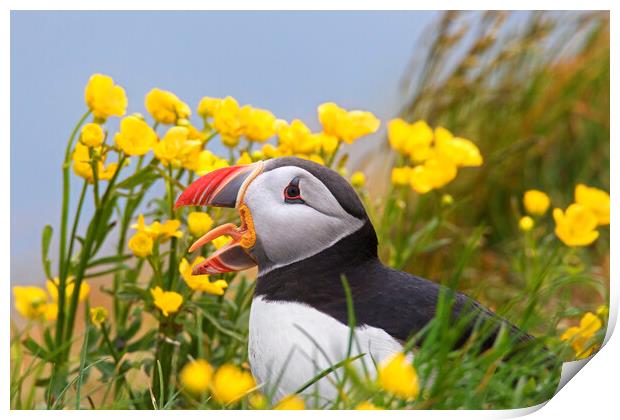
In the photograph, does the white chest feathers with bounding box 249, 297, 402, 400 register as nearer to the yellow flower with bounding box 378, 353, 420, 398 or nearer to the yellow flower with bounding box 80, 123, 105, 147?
the yellow flower with bounding box 378, 353, 420, 398

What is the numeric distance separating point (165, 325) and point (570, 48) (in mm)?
1465

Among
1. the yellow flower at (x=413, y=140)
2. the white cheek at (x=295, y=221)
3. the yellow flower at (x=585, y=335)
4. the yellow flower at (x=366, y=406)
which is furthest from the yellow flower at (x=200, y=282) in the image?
the yellow flower at (x=585, y=335)

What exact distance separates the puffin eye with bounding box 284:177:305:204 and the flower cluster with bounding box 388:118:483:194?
450 mm

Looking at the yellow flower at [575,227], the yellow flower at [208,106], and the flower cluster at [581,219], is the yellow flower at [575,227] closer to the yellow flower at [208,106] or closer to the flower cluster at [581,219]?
Result: the flower cluster at [581,219]

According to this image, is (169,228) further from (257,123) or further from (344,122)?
(344,122)

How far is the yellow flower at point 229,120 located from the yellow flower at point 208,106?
4cm

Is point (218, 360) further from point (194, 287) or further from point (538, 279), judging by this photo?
point (538, 279)

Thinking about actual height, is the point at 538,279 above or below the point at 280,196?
below

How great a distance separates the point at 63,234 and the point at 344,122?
0.53 m

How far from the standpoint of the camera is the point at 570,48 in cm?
254

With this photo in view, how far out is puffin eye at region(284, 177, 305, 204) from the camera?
140 centimetres

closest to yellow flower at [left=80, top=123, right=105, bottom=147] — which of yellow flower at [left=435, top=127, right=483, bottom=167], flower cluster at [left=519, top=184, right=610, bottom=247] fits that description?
yellow flower at [left=435, top=127, right=483, bottom=167]
